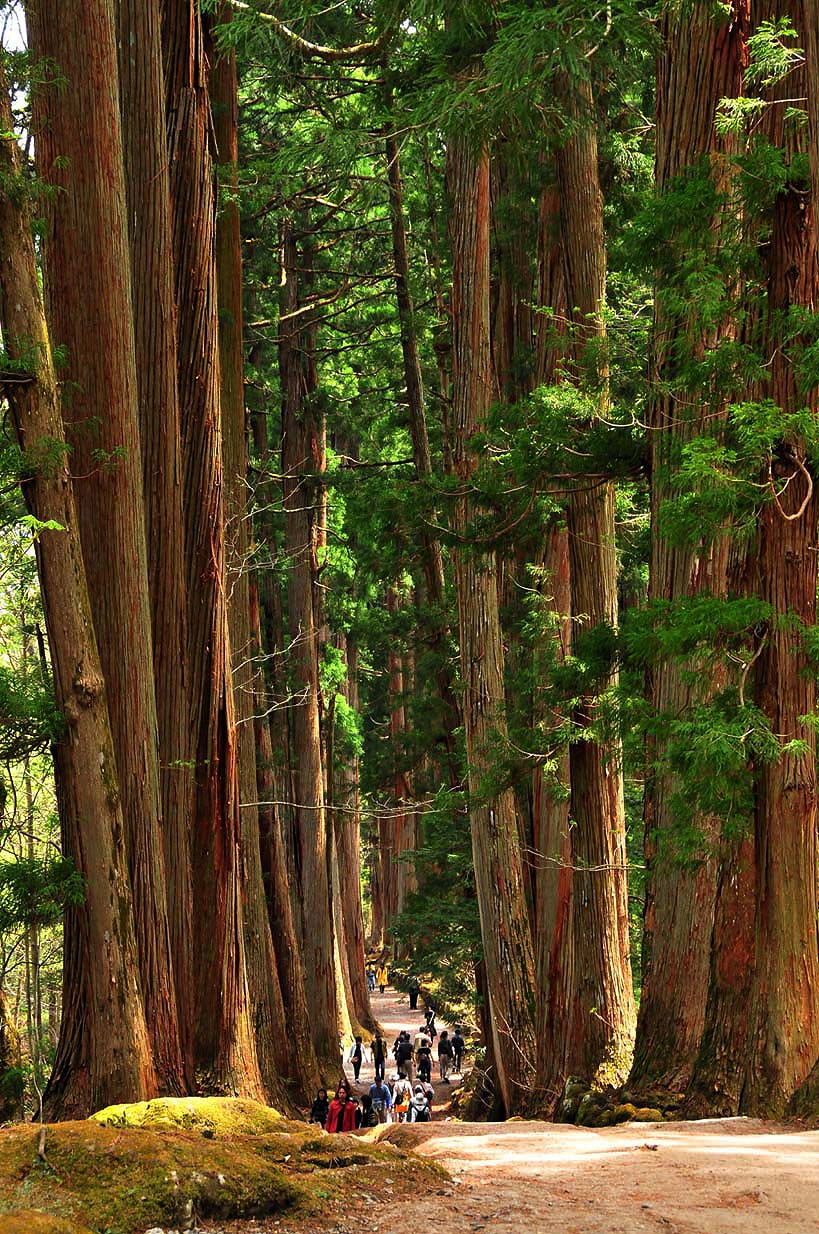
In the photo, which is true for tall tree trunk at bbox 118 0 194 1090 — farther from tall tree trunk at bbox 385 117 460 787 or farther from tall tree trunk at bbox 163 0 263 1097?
tall tree trunk at bbox 385 117 460 787

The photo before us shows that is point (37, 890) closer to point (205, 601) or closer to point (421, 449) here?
point (205, 601)

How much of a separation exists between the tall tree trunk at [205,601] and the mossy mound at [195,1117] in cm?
407

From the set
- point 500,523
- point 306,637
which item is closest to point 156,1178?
point 500,523

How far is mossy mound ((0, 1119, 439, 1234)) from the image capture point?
4.77 metres

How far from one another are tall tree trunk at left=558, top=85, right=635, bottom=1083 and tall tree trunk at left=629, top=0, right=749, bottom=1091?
1.72 meters

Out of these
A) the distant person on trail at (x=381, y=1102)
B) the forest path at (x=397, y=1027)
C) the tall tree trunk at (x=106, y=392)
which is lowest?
the forest path at (x=397, y=1027)

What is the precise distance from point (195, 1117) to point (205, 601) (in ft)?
17.8

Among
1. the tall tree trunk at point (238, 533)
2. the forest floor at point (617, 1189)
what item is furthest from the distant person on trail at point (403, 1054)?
the forest floor at point (617, 1189)

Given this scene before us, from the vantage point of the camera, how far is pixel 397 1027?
118 ft

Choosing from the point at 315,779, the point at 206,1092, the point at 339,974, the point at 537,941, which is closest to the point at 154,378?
the point at 206,1092

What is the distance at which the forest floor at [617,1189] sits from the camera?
532 cm

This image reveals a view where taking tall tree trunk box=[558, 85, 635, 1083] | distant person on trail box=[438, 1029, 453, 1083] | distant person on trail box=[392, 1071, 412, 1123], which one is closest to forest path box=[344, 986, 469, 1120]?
distant person on trail box=[438, 1029, 453, 1083]

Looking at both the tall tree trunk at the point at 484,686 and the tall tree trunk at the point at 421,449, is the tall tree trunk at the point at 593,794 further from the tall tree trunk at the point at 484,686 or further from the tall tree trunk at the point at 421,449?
the tall tree trunk at the point at 421,449

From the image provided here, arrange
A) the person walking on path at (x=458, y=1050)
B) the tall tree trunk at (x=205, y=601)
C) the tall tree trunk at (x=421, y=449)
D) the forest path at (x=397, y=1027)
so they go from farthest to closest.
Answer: the person walking on path at (x=458, y=1050) → the forest path at (x=397, y=1027) → the tall tree trunk at (x=421, y=449) → the tall tree trunk at (x=205, y=601)
